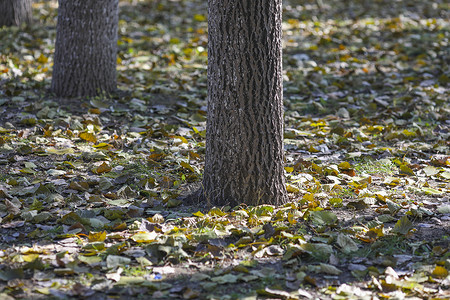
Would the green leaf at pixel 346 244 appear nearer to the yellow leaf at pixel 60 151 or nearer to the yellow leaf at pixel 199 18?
the yellow leaf at pixel 60 151

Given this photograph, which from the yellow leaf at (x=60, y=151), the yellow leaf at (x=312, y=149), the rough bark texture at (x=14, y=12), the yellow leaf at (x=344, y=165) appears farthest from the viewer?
the rough bark texture at (x=14, y=12)

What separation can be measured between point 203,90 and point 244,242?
145 inches

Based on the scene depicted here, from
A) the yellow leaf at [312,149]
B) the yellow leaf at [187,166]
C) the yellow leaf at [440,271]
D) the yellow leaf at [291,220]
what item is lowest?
the yellow leaf at [440,271]

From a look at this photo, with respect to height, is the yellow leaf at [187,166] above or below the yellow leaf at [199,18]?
below

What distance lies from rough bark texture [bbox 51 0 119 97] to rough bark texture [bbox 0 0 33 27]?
2920 millimetres

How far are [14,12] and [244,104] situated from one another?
624 cm

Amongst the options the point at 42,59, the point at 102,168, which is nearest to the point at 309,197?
the point at 102,168

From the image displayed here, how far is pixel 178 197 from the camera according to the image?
3.83 meters

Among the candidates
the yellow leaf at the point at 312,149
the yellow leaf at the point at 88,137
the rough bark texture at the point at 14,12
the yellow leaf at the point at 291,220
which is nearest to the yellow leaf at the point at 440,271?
the yellow leaf at the point at 291,220

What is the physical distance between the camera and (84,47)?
5844 millimetres

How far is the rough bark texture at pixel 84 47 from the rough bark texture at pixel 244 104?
2.72 meters

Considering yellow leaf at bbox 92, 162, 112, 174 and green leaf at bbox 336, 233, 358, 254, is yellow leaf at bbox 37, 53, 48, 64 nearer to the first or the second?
yellow leaf at bbox 92, 162, 112, 174

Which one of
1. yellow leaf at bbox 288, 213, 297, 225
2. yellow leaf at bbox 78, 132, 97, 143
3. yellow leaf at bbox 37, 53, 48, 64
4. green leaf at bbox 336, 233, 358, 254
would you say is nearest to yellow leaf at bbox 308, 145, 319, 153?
yellow leaf at bbox 288, 213, 297, 225

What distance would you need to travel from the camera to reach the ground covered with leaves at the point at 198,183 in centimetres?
280
